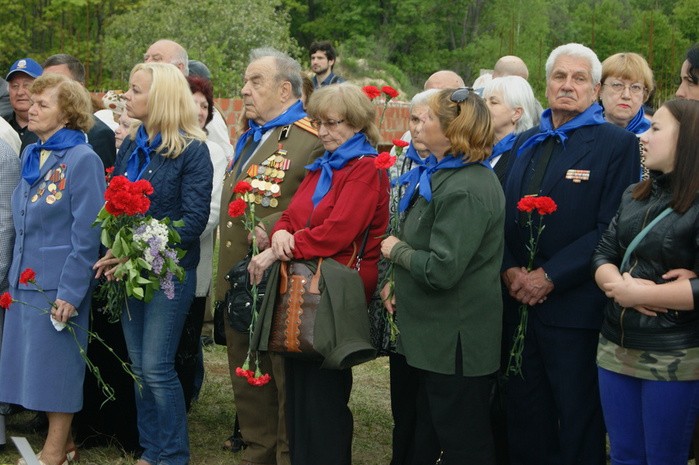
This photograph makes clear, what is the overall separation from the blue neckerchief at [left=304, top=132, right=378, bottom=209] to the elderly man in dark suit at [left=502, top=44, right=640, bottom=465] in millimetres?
803

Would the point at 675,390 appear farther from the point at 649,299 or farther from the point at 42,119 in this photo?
the point at 42,119

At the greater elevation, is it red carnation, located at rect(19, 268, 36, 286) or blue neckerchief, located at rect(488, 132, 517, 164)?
blue neckerchief, located at rect(488, 132, 517, 164)

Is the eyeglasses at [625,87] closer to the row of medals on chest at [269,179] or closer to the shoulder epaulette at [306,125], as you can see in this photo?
the shoulder epaulette at [306,125]

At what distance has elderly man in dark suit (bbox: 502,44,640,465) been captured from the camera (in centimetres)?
410

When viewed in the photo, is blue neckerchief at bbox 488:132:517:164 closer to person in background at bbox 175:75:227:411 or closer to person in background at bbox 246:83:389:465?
person in background at bbox 246:83:389:465

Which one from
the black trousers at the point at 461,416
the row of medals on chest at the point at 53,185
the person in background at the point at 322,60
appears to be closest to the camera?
the black trousers at the point at 461,416

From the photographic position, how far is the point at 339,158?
4305mm

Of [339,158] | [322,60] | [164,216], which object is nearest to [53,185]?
Answer: [164,216]

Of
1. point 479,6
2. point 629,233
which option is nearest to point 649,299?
point 629,233

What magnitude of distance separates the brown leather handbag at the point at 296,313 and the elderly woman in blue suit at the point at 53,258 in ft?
3.91

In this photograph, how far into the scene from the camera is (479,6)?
4638 cm

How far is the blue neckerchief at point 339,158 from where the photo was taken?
4.30m

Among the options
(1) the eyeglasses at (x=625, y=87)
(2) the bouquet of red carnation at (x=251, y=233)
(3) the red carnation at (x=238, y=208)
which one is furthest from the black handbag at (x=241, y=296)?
(1) the eyeglasses at (x=625, y=87)

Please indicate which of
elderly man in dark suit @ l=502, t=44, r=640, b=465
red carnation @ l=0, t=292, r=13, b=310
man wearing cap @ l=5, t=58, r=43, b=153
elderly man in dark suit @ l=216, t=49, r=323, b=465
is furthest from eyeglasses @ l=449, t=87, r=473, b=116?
man wearing cap @ l=5, t=58, r=43, b=153
